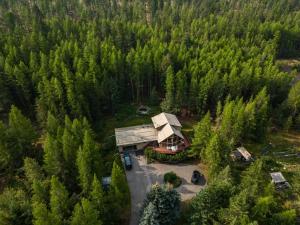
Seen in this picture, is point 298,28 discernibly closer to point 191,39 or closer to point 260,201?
point 191,39

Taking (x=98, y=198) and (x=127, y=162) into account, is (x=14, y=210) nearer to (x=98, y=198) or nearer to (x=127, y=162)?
(x=98, y=198)

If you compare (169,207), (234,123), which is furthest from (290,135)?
(169,207)

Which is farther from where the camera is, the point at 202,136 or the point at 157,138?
the point at 157,138

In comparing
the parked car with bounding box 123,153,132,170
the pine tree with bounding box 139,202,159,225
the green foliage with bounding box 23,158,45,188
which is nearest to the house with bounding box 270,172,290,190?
the pine tree with bounding box 139,202,159,225

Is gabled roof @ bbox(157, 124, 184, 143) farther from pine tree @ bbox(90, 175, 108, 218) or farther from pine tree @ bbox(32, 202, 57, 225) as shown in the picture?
pine tree @ bbox(32, 202, 57, 225)

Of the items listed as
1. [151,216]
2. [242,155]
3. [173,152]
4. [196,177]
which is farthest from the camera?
[242,155]

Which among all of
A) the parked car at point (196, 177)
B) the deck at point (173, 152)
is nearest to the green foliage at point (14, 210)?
the deck at point (173, 152)

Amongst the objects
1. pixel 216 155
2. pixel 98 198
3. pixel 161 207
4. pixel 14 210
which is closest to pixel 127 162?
pixel 98 198
